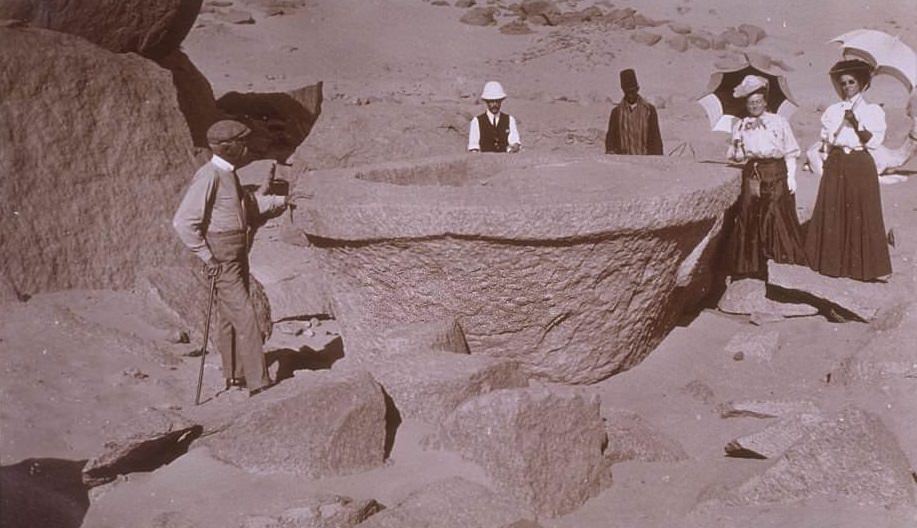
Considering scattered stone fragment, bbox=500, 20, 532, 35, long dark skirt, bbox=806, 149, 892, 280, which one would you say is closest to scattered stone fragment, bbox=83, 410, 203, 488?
long dark skirt, bbox=806, 149, 892, 280

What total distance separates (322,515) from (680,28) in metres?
13.6

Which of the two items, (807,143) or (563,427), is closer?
(563,427)

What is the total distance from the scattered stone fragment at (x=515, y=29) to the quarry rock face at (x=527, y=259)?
1096 centimetres

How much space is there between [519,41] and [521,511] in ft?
41.0

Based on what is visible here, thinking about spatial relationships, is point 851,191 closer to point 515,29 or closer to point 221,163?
point 221,163

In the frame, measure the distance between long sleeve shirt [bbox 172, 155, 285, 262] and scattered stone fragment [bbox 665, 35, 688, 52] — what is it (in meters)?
11.2

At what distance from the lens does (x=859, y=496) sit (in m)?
3.57

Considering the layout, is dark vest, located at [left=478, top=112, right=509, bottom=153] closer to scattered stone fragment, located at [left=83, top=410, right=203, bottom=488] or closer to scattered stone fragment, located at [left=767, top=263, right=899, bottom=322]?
scattered stone fragment, located at [left=767, top=263, right=899, bottom=322]

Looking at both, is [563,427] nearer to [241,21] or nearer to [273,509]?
[273,509]

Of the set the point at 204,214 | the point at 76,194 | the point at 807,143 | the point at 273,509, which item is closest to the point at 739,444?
the point at 273,509

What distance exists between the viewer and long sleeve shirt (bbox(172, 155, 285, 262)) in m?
4.73

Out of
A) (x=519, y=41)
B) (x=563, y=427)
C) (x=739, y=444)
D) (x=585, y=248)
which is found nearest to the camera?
(x=563, y=427)

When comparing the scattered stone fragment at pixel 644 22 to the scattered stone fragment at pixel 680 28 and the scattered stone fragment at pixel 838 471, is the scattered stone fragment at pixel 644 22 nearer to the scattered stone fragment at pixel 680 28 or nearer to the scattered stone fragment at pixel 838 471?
the scattered stone fragment at pixel 680 28

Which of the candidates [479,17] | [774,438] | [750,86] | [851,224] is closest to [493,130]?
[750,86]
